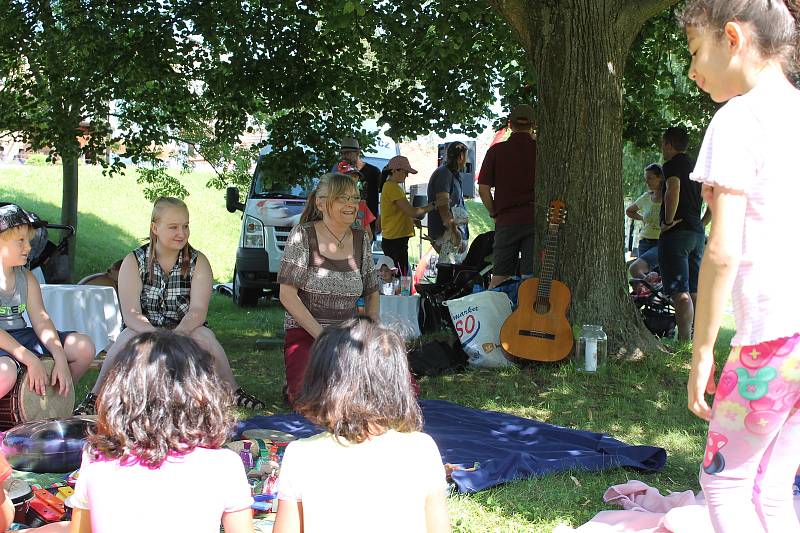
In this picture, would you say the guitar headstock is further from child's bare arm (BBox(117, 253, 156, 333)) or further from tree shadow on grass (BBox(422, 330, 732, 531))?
child's bare arm (BBox(117, 253, 156, 333))

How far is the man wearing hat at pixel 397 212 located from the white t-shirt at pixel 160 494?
767 centimetres

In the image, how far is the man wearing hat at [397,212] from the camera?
9938mm

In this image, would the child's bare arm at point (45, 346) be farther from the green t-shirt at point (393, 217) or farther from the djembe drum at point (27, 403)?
the green t-shirt at point (393, 217)

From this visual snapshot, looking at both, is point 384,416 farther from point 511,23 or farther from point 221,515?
point 511,23

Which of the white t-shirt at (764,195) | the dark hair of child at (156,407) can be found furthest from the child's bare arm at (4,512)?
the white t-shirt at (764,195)

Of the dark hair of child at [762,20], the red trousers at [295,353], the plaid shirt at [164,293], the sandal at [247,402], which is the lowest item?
the sandal at [247,402]

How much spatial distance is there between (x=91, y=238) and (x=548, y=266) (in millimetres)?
14242

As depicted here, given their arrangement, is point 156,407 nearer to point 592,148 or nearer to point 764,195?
point 764,195

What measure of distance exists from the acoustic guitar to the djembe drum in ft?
11.1

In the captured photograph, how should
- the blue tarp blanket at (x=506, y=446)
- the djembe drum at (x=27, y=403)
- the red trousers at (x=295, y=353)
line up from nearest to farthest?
the blue tarp blanket at (x=506, y=446)
the djembe drum at (x=27, y=403)
the red trousers at (x=295, y=353)

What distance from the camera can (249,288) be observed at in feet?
39.2

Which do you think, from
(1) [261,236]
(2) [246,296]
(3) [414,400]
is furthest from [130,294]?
(2) [246,296]

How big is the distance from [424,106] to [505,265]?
10.2 ft

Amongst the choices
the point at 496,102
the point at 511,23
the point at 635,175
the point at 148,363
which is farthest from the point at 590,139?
the point at 635,175
